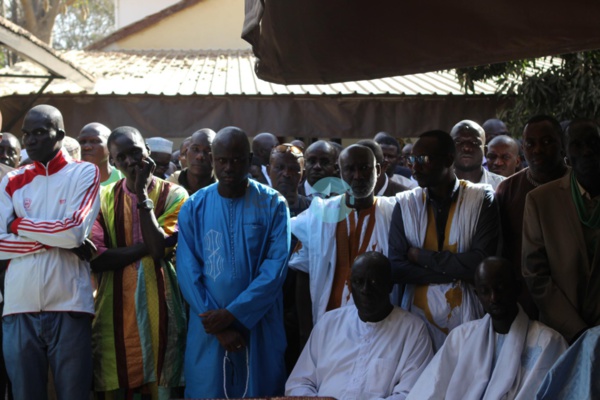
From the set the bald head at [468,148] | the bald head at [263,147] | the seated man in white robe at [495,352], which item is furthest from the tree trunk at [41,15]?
the seated man in white robe at [495,352]

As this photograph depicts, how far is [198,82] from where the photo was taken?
13.0 m

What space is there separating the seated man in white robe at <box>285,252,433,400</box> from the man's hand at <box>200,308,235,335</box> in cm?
49

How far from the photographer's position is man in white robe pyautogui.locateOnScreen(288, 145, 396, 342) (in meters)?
5.12

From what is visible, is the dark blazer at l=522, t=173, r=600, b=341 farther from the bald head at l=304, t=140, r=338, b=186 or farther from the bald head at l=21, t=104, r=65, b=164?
the bald head at l=21, t=104, r=65, b=164

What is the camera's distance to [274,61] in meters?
4.50

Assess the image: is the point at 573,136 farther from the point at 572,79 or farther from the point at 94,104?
the point at 94,104

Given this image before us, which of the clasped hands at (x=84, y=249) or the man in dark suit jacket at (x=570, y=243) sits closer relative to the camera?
the man in dark suit jacket at (x=570, y=243)

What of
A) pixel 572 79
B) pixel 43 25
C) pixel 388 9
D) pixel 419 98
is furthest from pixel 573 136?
pixel 43 25

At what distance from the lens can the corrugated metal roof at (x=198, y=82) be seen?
11.9 m

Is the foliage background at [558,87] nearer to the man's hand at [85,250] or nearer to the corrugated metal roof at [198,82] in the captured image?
the corrugated metal roof at [198,82]

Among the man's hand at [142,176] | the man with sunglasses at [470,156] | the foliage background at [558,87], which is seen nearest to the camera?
the man's hand at [142,176]

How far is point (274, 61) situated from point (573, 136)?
1625mm

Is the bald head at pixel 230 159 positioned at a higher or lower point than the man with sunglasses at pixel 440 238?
higher

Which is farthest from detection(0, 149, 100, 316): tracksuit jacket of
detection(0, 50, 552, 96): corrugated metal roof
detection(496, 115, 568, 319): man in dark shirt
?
detection(0, 50, 552, 96): corrugated metal roof
